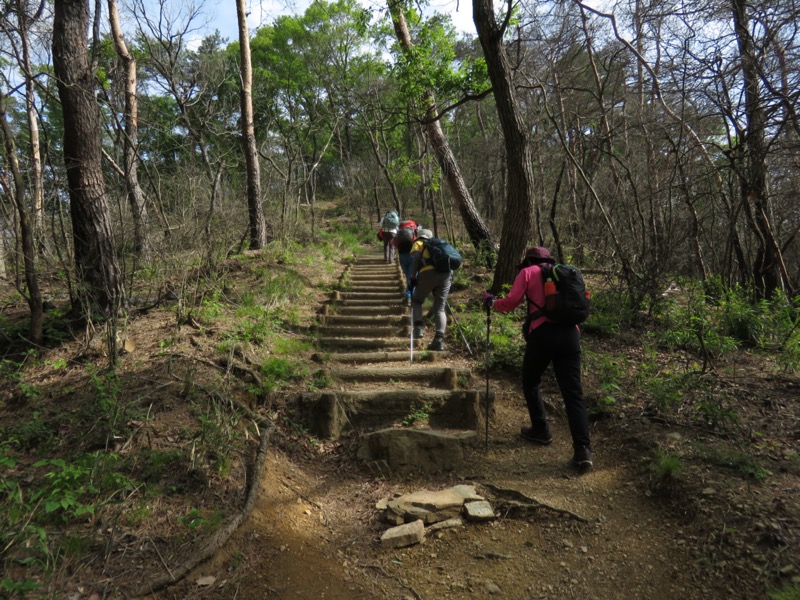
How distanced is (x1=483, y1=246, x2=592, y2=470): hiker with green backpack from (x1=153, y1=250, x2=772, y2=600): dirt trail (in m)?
0.47

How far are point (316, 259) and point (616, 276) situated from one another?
7.57 m

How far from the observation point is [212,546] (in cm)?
269

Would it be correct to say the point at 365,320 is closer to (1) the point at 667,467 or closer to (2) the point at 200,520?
(2) the point at 200,520

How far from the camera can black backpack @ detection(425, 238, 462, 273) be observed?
19.9ft

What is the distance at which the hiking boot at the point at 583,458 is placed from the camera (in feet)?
12.0

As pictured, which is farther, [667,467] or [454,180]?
[454,180]

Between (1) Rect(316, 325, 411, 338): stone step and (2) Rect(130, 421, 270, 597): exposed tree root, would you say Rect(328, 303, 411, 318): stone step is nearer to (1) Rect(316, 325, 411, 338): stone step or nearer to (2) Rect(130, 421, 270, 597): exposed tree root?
(1) Rect(316, 325, 411, 338): stone step

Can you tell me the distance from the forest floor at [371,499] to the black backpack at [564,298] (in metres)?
1.31

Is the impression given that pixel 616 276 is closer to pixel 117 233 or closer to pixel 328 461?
pixel 328 461

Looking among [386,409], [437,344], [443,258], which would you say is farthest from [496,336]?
[386,409]

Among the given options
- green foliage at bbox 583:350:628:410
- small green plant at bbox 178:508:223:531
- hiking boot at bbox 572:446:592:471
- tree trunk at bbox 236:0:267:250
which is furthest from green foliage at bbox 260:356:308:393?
tree trunk at bbox 236:0:267:250

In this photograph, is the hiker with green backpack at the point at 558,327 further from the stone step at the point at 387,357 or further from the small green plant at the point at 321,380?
the small green plant at the point at 321,380

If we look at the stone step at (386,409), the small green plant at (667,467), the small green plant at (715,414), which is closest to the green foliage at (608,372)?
the small green plant at (715,414)

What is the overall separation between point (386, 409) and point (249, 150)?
899 cm
